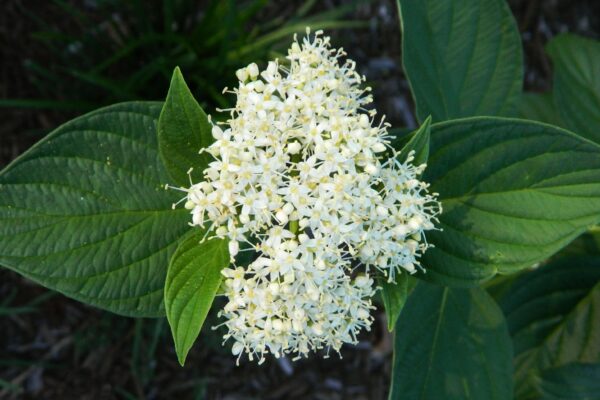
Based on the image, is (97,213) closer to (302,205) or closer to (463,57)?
(302,205)

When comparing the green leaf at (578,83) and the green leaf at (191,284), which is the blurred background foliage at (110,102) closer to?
the green leaf at (578,83)

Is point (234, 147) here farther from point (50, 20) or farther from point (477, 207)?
point (50, 20)

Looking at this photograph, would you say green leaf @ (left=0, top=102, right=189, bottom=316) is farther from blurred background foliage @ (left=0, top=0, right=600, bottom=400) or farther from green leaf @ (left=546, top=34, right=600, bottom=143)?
green leaf @ (left=546, top=34, right=600, bottom=143)

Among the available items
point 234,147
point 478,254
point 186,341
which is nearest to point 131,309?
point 186,341

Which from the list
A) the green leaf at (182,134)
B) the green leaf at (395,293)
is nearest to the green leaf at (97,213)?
the green leaf at (182,134)

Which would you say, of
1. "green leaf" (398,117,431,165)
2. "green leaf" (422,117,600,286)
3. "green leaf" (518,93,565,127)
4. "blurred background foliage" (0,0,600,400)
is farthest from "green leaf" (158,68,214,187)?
"green leaf" (518,93,565,127)

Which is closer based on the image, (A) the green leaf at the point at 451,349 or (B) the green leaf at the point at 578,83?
(A) the green leaf at the point at 451,349
